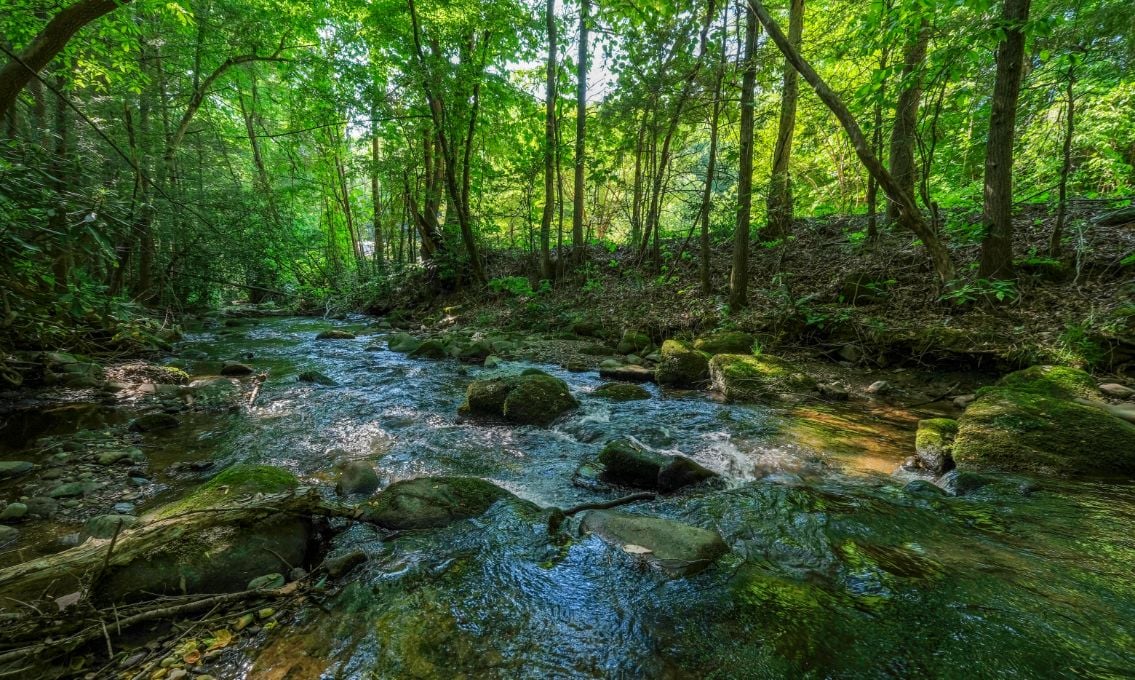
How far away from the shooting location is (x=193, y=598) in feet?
6.89

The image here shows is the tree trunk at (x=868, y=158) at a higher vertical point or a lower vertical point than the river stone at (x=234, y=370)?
higher

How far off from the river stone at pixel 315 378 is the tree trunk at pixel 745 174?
294 inches

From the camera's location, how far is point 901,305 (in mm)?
6957

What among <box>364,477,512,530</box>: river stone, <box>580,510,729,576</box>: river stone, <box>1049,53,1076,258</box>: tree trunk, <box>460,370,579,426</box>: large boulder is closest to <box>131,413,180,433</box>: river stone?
<box>460,370,579,426</box>: large boulder

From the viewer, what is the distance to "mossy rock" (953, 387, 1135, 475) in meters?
3.34

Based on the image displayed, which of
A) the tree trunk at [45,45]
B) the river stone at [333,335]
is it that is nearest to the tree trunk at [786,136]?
the tree trunk at [45,45]

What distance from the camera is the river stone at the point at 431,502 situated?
9.90 ft

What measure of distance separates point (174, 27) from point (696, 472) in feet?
56.2

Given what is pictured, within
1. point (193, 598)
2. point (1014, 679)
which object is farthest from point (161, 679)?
point (1014, 679)

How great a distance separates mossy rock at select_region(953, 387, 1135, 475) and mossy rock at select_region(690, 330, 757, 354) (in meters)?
3.55

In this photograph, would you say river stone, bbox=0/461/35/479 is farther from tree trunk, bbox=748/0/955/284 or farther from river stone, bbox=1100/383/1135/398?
river stone, bbox=1100/383/1135/398

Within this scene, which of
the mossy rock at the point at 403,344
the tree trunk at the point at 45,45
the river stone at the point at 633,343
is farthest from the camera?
the mossy rock at the point at 403,344

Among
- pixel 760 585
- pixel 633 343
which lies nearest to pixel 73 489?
pixel 760 585

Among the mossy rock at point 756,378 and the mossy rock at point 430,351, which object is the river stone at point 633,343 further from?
the mossy rock at point 430,351
